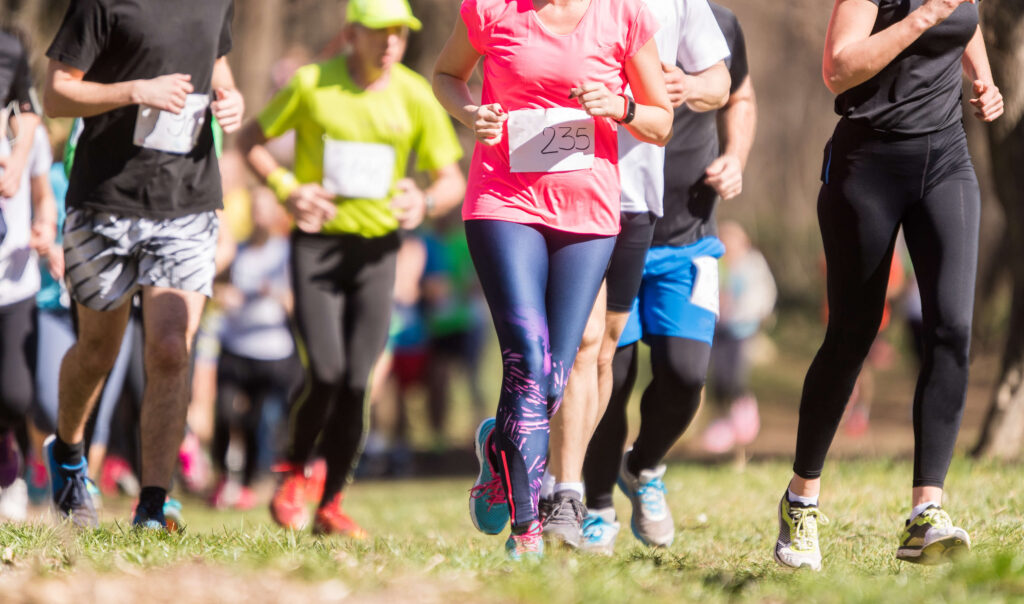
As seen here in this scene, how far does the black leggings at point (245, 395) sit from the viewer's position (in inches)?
403

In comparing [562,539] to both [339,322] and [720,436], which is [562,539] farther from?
[720,436]

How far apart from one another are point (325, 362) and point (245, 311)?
4.14 m

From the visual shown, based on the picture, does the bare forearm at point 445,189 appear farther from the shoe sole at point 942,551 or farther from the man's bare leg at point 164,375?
the shoe sole at point 942,551

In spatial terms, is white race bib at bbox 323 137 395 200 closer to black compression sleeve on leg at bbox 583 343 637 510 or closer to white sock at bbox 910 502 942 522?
black compression sleeve on leg at bbox 583 343 637 510

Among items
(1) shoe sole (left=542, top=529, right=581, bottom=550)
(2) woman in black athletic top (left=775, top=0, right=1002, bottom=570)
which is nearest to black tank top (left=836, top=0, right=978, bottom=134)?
(2) woman in black athletic top (left=775, top=0, right=1002, bottom=570)

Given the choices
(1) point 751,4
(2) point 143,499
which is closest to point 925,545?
(2) point 143,499

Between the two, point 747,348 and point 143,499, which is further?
point 747,348

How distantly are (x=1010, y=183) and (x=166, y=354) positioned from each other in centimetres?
587

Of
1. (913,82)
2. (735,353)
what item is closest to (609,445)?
(913,82)

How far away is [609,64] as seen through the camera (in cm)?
456

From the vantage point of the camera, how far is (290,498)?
21.7 ft

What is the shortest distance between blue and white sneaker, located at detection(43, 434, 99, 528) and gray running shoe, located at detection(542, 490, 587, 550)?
7.02 feet

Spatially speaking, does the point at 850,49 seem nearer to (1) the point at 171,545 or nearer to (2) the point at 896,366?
(1) the point at 171,545

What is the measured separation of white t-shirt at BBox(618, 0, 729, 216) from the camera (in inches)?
204
